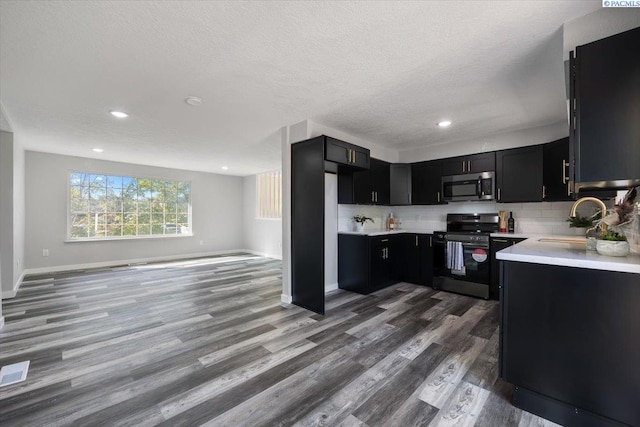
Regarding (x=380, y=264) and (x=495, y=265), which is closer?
(x=495, y=265)

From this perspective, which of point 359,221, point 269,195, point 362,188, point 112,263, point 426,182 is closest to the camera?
point 362,188

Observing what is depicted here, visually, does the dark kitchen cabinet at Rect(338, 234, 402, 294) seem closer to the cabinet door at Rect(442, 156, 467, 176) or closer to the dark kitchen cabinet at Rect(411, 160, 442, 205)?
the dark kitchen cabinet at Rect(411, 160, 442, 205)

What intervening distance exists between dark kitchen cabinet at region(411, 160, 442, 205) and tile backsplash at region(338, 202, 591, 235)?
1.11ft

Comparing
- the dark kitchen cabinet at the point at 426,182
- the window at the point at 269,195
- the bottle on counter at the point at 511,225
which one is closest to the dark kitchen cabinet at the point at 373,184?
the dark kitchen cabinet at the point at 426,182

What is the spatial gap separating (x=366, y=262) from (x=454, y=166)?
2.11 m

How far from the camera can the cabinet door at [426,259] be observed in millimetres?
4398

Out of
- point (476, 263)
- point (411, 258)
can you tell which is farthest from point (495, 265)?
point (411, 258)

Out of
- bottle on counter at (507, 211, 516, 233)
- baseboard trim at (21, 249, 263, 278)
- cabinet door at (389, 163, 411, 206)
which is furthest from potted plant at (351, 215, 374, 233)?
baseboard trim at (21, 249, 263, 278)

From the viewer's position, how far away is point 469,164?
167 inches

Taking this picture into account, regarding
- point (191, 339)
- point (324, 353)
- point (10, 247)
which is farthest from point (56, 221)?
point (324, 353)

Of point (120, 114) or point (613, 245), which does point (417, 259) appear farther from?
point (120, 114)

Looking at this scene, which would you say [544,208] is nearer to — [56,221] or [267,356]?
[267,356]

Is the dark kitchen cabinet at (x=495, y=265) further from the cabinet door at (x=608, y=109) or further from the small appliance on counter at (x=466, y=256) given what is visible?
the cabinet door at (x=608, y=109)

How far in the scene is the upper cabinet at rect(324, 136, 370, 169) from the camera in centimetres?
336
